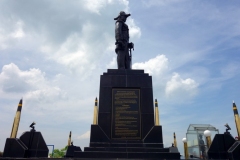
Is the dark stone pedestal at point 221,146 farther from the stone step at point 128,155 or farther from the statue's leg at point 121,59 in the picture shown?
the statue's leg at point 121,59

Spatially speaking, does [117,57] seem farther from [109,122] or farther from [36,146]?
[36,146]

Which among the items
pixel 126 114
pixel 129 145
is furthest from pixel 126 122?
pixel 129 145

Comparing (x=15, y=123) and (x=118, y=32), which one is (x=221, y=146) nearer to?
(x=118, y=32)

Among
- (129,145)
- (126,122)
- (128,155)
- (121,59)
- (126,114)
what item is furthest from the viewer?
(121,59)

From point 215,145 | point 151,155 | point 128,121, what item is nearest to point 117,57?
point 128,121

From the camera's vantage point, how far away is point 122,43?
1445 cm

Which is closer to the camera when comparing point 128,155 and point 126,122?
point 128,155

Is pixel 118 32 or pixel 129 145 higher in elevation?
pixel 118 32

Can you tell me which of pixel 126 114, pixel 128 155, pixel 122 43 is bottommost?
pixel 128 155

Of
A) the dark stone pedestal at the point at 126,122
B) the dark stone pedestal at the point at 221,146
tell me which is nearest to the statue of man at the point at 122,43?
the dark stone pedestal at the point at 126,122

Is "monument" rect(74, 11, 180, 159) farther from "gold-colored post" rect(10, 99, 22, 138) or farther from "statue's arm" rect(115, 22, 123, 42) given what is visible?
"gold-colored post" rect(10, 99, 22, 138)

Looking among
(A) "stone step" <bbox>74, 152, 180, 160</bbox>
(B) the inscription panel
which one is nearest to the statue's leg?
(B) the inscription panel

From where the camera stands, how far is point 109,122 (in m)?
11.9

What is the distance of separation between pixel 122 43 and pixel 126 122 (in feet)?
19.5
